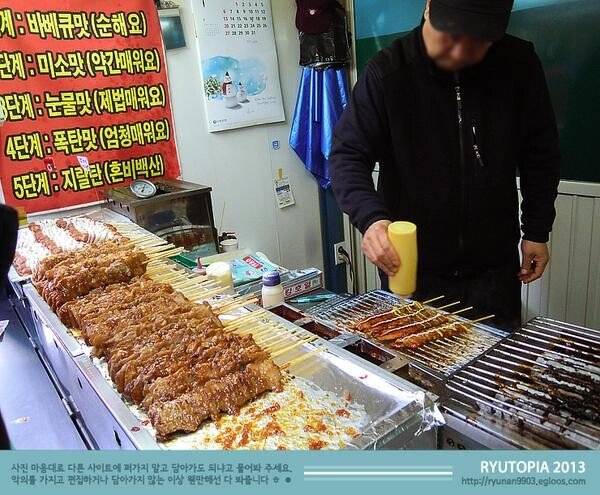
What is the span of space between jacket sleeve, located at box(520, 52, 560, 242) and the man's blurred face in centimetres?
33

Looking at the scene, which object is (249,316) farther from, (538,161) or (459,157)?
(538,161)

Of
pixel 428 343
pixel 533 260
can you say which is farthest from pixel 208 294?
pixel 533 260

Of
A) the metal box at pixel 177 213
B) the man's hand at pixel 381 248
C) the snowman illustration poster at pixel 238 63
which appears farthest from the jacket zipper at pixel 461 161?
the snowman illustration poster at pixel 238 63

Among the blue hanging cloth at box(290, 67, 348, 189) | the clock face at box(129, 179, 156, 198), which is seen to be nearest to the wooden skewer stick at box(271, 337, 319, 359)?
the clock face at box(129, 179, 156, 198)

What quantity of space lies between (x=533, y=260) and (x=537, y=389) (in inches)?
42.1

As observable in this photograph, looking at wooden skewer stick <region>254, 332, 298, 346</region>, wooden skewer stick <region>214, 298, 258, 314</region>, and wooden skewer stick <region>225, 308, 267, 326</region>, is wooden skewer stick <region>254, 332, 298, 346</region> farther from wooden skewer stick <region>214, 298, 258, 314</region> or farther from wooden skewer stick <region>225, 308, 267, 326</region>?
wooden skewer stick <region>214, 298, 258, 314</region>

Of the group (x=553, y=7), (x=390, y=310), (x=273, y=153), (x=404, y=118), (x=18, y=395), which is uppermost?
(x=553, y=7)

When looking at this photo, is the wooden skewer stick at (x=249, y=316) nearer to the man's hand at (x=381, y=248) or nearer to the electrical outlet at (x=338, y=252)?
the man's hand at (x=381, y=248)

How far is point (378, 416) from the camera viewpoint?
1307 mm

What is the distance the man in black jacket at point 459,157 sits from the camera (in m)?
2.10

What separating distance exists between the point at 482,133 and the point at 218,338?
138 cm

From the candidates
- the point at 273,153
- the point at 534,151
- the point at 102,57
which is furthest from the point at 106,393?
the point at 273,153

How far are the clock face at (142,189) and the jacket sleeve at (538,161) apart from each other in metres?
2.24

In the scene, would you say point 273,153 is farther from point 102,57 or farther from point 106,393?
point 106,393
